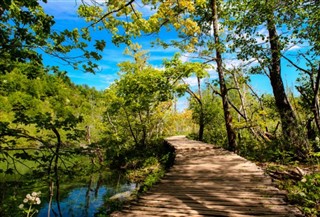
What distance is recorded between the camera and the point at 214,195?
577 centimetres

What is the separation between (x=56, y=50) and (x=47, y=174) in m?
2.38

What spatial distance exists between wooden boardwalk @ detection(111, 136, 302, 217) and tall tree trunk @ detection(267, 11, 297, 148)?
10.4 feet

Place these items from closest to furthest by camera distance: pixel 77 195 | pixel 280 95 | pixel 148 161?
pixel 280 95
pixel 77 195
pixel 148 161

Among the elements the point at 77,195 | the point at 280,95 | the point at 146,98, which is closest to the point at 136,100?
the point at 146,98

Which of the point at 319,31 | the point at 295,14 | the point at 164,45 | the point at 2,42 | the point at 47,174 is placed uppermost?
the point at 164,45

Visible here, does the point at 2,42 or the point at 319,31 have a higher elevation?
the point at 319,31

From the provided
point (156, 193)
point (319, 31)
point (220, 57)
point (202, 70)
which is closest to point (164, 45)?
point (202, 70)

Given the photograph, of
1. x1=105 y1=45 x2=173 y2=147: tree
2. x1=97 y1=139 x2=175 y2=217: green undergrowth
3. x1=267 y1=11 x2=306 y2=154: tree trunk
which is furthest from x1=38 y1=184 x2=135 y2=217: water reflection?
x1=267 y1=11 x2=306 y2=154: tree trunk

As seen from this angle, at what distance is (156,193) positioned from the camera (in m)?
6.13

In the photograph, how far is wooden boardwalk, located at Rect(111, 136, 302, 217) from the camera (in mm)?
4824

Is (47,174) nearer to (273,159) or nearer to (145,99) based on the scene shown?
(273,159)

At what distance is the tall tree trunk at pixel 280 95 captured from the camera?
10409mm

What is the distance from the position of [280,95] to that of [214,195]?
289 inches

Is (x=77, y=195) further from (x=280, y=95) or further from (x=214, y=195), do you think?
(x=280, y=95)
